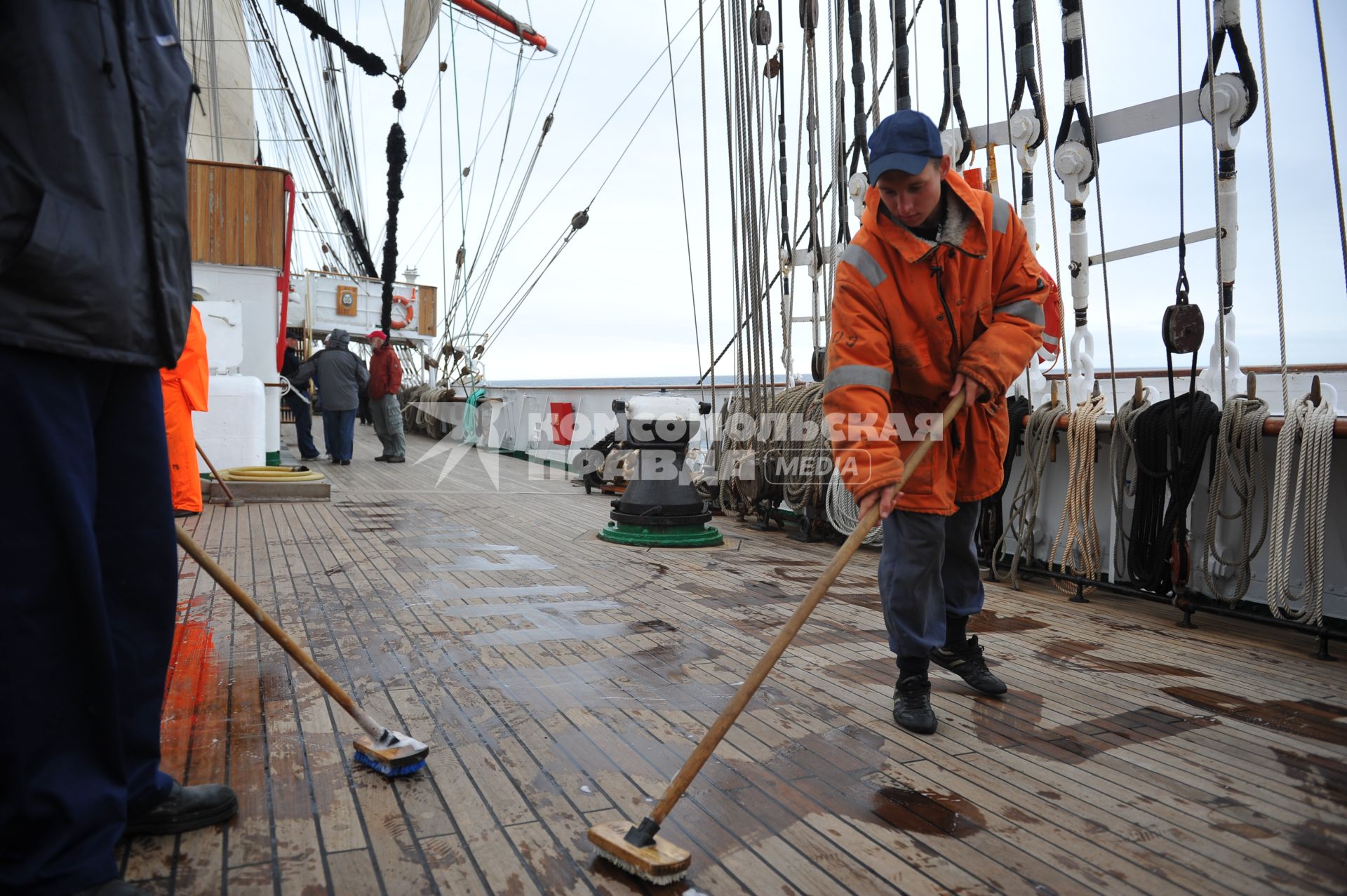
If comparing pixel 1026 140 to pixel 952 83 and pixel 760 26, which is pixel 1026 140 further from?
pixel 760 26

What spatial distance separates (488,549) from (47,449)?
399 centimetres

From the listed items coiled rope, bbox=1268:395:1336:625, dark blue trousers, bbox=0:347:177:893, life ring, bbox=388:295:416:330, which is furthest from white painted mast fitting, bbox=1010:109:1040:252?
life ring, bbox=388:295:416:330

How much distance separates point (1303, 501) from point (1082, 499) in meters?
0.89

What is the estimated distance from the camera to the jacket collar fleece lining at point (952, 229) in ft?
7.80

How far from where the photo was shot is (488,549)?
5.35 meters

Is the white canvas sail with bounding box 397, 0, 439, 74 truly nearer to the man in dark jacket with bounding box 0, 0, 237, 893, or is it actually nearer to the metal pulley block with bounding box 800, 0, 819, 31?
the metal pulley block with bounding box 800, 0, 819, 31

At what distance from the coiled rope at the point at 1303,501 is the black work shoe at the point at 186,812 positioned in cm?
339

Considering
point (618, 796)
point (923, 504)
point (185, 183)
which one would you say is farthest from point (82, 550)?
point (923, 504)

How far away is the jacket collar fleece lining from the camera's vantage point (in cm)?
238

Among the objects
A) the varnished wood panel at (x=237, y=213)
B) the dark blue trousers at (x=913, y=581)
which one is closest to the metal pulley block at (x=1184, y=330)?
the dark blue trousers at (x=913, y=581)

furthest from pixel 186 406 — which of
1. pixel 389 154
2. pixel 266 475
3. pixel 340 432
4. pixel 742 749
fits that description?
pixel 389 154

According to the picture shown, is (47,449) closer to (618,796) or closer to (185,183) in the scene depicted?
(185,183)

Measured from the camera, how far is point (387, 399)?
11.9 m

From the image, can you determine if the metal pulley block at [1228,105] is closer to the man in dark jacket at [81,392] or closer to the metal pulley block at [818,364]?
the metal pulley block at [818,364]
